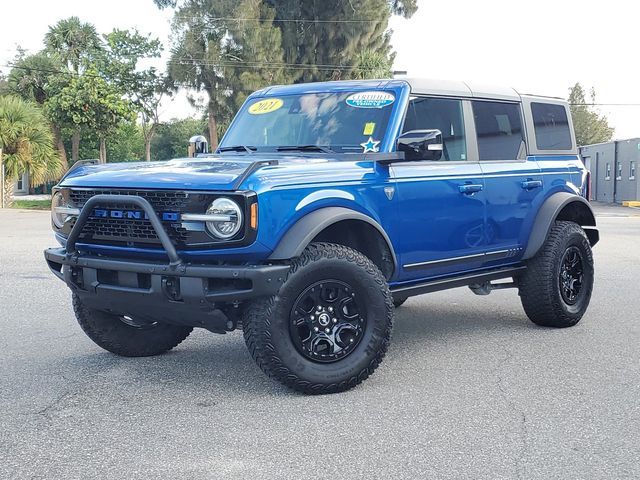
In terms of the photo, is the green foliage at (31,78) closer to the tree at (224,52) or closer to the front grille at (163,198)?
the tree at (224,52)

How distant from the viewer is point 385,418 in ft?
15.3

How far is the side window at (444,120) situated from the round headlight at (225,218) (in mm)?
1896

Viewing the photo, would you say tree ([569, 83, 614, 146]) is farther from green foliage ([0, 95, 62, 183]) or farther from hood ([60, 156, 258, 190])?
hood ([60, 156, 258, 190])

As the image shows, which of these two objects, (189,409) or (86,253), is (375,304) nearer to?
(189,409)

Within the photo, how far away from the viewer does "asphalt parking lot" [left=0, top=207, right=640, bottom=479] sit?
12.9 ft

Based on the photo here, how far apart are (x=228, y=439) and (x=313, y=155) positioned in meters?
2.26

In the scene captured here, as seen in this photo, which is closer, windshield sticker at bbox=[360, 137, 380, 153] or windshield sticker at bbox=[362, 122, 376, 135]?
windshield sticker at bbox=[360, 137, 380, 153]

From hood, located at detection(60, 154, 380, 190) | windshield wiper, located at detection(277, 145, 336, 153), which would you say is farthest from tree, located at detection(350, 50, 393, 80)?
hood, located at detection(60, 154, 380, 190)

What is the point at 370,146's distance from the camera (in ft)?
Result: 19.4

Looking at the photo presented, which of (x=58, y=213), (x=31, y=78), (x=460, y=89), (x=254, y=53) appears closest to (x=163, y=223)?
(x=58, y=213)

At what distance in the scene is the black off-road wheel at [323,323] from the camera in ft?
16.1

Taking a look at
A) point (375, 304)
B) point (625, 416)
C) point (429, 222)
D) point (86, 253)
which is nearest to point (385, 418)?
point (375, 304)

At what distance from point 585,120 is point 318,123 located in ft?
259

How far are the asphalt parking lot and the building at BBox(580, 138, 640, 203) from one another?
113ft
